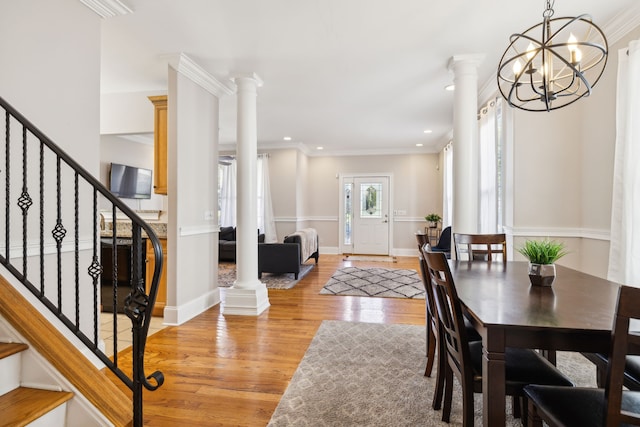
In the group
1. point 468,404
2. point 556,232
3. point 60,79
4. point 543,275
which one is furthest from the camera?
point 556,232

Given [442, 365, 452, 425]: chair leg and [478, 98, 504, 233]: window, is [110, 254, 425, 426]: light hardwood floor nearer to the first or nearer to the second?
[442, 365, 452, 425]: chair leg

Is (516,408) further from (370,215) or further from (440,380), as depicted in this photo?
(370,215)

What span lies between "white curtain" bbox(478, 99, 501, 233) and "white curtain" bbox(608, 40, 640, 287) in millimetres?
1466

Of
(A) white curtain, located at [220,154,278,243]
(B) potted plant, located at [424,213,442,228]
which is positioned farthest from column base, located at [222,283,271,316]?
(B) potted plant, located at [424,213,442,228]

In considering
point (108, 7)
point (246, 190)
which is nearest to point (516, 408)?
point (246, 190)

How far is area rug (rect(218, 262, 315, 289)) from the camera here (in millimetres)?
5125

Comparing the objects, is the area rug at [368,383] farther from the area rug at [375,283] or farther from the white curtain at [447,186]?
the white curtain at [447,186]

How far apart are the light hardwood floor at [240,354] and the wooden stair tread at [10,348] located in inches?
31.0

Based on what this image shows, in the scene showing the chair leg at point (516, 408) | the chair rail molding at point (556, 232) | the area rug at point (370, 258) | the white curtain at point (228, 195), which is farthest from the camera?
the white curtain at point (228, 195)

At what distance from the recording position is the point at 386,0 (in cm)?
244

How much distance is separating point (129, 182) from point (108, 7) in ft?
12.9

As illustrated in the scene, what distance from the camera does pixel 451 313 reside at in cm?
164

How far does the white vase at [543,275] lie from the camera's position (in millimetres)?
1776

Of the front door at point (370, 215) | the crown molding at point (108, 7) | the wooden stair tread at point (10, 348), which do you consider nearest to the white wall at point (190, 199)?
the crown molding at point (108, 7)
